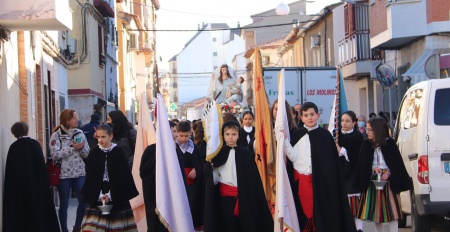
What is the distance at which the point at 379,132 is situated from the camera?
10711 millimetres

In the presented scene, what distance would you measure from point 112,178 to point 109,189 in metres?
0.14

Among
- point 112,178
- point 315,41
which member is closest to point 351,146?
point 112,178

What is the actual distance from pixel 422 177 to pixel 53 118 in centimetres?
1229

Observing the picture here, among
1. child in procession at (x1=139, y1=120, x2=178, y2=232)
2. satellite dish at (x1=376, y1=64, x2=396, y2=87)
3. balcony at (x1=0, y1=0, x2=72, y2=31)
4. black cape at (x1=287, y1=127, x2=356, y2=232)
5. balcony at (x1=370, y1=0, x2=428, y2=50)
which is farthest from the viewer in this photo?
balcony at (x1=370, y1=0, x2=428, y2=50)

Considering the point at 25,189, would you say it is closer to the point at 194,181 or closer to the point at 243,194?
the point at 194,181

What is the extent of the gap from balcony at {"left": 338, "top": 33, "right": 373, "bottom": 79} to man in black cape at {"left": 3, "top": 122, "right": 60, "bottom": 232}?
82.0 feet

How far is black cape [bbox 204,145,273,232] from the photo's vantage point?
9688mm

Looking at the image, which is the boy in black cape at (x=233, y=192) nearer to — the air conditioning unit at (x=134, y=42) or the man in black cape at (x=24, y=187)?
the man in black cape at (x=24, y=187)

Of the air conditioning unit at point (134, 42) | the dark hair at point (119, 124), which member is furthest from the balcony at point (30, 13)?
the air conditioning unit at point (134, 42)

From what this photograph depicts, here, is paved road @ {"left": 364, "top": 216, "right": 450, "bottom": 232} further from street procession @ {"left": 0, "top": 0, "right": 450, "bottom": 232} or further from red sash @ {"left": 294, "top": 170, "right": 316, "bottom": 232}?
red sash @ {"left": 294, "top": 170, "right": 316, "bottom": 232}

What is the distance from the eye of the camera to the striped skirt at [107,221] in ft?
34.4

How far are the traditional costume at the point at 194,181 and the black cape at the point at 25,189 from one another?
6.31 feet

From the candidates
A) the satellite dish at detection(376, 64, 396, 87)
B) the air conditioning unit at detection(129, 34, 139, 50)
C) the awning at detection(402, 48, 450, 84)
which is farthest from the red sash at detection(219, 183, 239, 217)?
the air conditioning unit at detection(129, 34, 139, 50)

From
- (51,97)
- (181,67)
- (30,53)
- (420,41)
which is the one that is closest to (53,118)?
(51,97)
